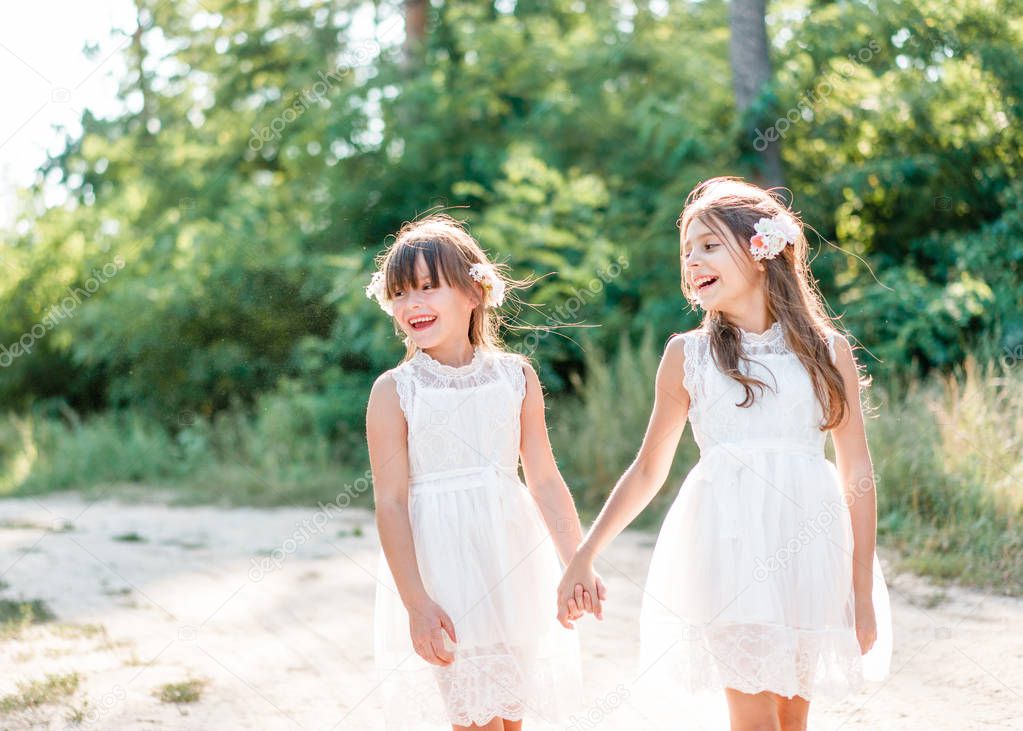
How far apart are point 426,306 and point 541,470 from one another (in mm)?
536

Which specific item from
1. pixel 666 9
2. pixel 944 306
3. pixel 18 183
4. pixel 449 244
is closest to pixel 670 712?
pixel 449 244

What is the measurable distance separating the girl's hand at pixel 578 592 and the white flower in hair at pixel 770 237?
899mm

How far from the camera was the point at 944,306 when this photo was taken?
8.22 m

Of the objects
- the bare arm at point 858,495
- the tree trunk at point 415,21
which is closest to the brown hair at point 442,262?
the bare arm at point 858,495

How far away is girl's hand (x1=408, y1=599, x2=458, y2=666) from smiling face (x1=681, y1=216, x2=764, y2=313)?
1.02 metres

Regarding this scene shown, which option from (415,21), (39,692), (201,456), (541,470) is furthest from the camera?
(415,21)

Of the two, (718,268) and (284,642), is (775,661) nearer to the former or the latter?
(718,268)

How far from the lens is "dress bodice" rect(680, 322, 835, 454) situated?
276 centimetres

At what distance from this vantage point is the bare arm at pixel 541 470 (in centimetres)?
296

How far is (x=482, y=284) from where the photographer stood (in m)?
3.03

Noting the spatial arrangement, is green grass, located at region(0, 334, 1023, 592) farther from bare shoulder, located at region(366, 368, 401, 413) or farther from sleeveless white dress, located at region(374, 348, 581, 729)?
bare shoulder, located at region(366, 368, 401, 413)

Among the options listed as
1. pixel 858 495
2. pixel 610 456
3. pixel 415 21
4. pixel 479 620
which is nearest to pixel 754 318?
pixel 858 495

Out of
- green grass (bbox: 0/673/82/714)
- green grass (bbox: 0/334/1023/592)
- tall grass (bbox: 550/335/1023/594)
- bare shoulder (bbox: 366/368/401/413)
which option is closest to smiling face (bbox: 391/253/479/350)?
bare shoulder (bbox: 366/368/401/413)

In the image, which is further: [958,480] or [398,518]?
[958,480]
